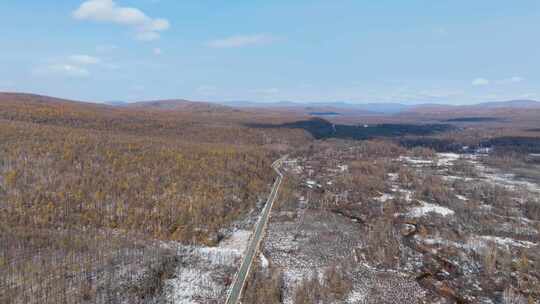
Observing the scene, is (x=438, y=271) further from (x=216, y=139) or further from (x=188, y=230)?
(x=216, y=139)

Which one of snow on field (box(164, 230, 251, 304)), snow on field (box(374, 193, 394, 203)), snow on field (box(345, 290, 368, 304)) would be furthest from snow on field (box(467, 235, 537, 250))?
snow on field (box(164, 230, 251, 304))

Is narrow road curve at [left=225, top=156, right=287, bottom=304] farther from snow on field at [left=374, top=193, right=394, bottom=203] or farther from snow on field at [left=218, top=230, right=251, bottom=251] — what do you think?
snow on field at [left=374, top=193, right=394, bottom=203]

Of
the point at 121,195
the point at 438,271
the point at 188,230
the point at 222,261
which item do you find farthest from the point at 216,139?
the point at 438,271

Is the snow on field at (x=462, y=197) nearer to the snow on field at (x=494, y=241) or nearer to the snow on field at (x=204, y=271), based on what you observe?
the snow on field at (x=494, y=241)

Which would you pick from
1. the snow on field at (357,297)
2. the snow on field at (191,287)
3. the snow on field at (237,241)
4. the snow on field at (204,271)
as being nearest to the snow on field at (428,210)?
the snow on field at (357,297)

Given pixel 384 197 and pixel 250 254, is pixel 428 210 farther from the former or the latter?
pixel 250 254

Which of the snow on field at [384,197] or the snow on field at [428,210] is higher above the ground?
the snow on field at [384,197]

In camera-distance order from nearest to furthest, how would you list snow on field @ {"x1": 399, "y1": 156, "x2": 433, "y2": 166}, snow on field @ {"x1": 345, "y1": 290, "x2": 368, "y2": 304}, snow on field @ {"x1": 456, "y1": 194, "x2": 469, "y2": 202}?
snow on field @ {"x1": 345, "y1": 290, "x2": 368, "y2": 304} → snow on field @ {"x1": 456, "y1": 194, "x2": 469, "y2": 202} → snow on field @ {"x1": 399, "y1": 156, "x2": 433, "y2": 166}

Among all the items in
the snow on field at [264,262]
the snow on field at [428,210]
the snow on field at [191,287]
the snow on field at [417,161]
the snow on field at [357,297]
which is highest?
the snow on field at [417,161]

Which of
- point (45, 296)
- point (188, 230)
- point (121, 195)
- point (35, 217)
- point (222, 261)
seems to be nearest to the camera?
point (45, 296)
